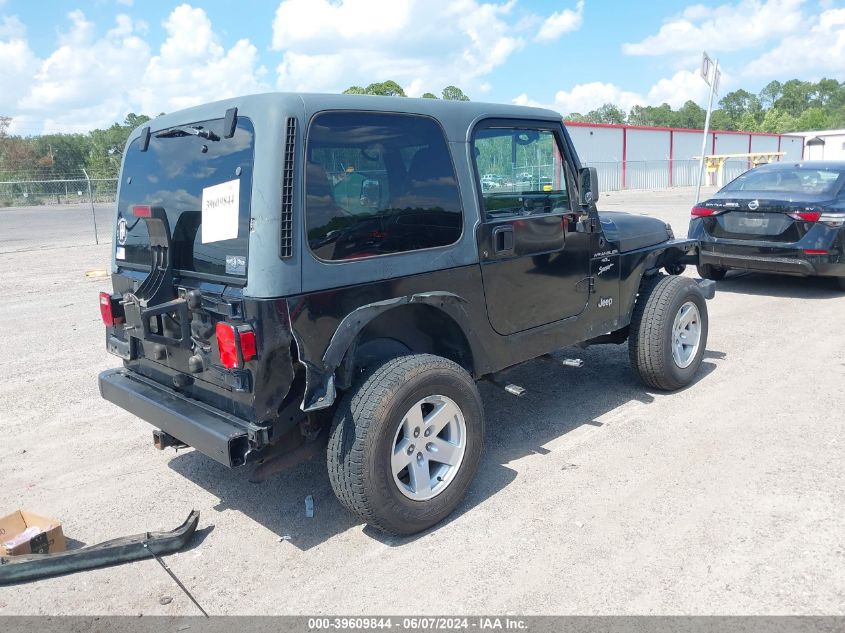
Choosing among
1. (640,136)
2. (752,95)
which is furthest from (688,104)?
(640,136)

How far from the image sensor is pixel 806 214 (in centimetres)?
798

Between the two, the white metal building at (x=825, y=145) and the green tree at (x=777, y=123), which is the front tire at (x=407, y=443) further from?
the green tree at (x=777, y=123)

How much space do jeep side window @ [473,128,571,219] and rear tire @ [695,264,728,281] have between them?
5801 millimetres

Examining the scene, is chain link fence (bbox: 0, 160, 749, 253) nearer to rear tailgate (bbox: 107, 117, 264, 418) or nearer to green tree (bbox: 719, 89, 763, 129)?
rear tailgate (bbox: 107, 117, 264, 418)

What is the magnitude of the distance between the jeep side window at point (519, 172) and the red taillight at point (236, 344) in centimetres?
161

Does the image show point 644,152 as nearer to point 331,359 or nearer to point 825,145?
point 825,145

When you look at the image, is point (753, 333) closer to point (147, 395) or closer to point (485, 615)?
point (485, 615)

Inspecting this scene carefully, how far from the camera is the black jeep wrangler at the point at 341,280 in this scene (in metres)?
3.05

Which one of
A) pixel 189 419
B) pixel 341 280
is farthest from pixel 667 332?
pixel 189 419

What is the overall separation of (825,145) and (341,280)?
199 ft

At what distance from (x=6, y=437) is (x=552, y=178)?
4.16 meters

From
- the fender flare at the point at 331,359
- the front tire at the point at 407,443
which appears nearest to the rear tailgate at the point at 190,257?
the fender flare at the point at 331,359

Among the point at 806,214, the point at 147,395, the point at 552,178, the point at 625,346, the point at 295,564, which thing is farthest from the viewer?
the point at 806,214

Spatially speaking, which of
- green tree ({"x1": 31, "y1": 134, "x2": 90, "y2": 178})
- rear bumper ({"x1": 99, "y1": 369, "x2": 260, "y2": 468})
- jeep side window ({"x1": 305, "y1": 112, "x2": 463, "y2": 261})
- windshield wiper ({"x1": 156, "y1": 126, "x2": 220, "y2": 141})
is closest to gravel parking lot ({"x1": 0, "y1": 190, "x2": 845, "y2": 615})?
rear bumper ({"x1": 99, "y1": 369, "x2": 260, "y2": 468})
